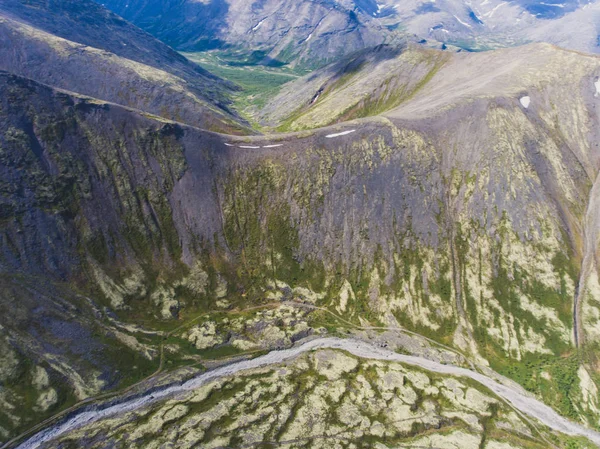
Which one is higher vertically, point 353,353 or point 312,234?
point 312,234

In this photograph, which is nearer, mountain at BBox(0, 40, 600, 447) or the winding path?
the winding path

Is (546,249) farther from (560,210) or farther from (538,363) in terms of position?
(538,363)

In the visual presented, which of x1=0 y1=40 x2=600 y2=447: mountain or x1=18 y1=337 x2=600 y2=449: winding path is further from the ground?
x1=0 y1=40 x2=600 y2=447: mountain

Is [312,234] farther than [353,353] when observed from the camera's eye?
Yes

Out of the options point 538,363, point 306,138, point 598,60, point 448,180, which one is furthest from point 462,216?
point 598,60
